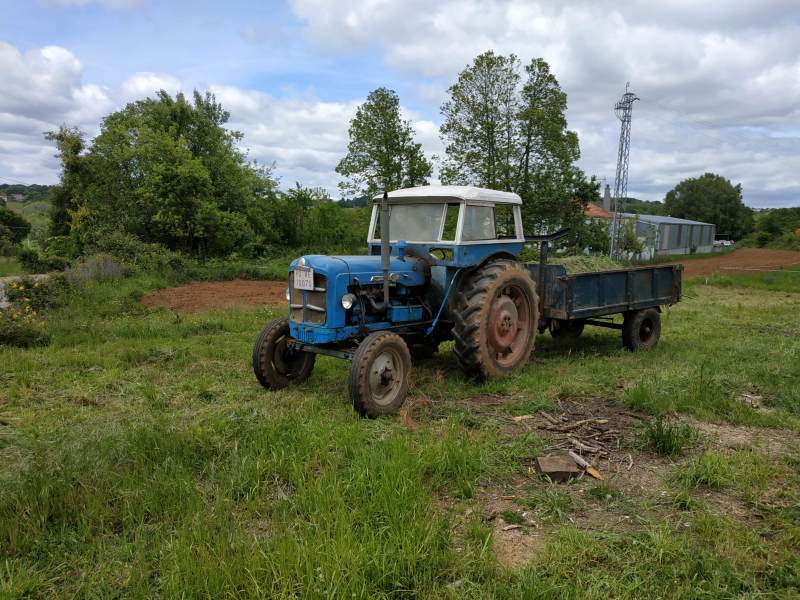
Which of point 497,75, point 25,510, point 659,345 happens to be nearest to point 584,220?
point 497,75

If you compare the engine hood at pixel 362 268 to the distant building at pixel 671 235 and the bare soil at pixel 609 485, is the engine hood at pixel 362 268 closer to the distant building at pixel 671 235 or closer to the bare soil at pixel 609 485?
the bare soil at pixel 609 485

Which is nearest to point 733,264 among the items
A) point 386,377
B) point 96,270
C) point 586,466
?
point 96,270

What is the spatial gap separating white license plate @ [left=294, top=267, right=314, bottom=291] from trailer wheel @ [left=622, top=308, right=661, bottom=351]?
214 inches

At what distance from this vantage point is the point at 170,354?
8102mm

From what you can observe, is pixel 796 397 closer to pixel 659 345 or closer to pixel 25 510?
pixel 659 345

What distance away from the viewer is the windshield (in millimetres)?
6859

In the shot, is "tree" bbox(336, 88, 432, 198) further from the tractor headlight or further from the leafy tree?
the leafy tree

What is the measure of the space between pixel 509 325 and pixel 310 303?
2628 mm

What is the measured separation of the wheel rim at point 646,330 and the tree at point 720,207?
7491 centimetres

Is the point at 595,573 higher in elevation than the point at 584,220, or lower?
lower

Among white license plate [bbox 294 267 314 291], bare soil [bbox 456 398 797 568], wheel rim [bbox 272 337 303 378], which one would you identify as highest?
white license plate [bbox 294 267 314 291]

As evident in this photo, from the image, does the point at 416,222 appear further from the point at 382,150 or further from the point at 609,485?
the point at 382,150

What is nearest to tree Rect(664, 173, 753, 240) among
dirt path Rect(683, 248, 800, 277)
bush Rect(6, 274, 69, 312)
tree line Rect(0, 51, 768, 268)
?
dirt path Rect(683, 248, 800, 277)

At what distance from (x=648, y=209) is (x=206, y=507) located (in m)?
94.3
